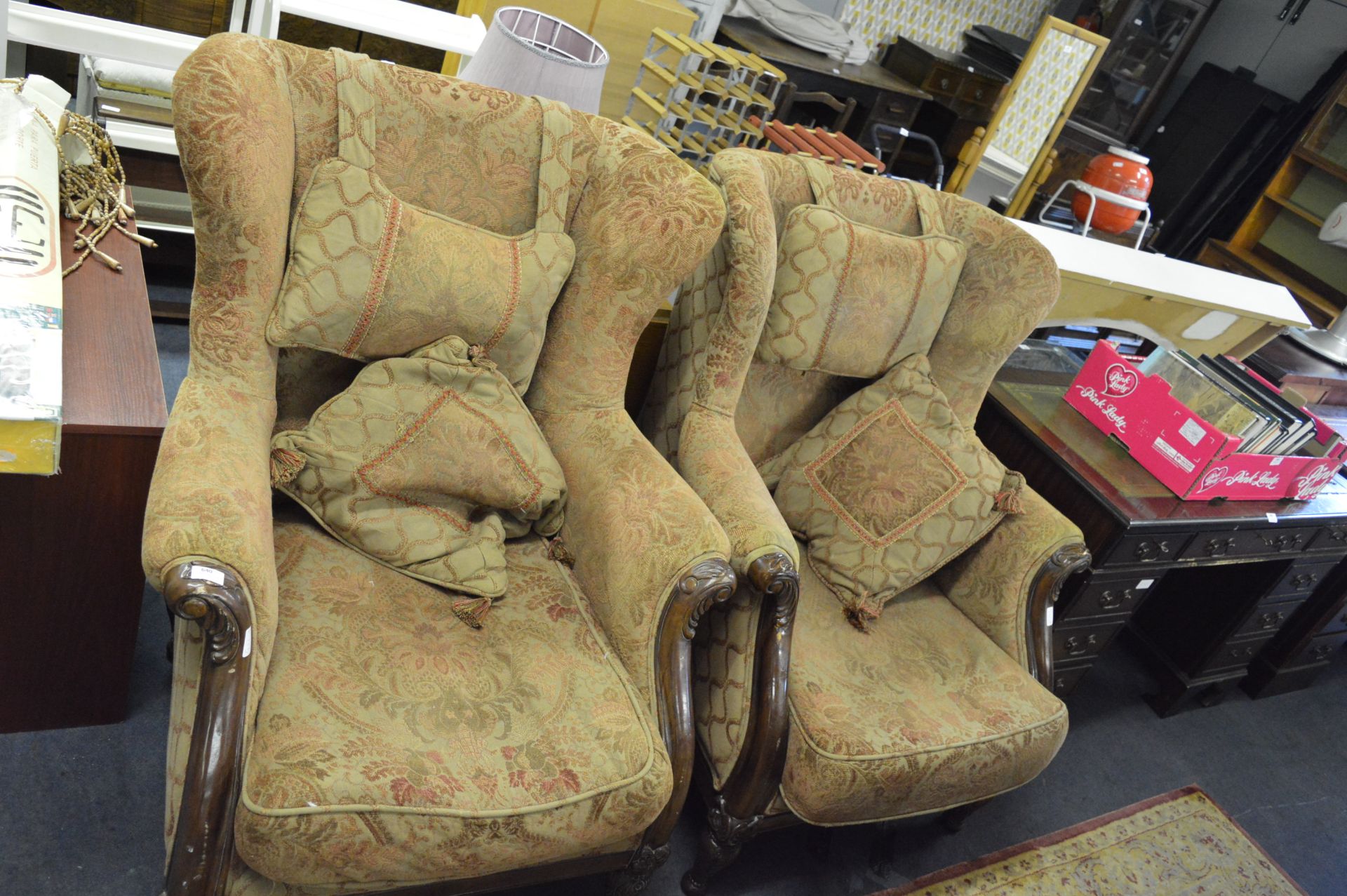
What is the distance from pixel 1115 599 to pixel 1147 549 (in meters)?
0.13

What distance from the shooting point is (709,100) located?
10.00ft

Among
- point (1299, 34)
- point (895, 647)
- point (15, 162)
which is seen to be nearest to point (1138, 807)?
point (895, 647)

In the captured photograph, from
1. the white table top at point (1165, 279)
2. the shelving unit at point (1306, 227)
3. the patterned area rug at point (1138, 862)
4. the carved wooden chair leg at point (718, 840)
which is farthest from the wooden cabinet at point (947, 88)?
the carved wooden chair leg at point (718, 840)

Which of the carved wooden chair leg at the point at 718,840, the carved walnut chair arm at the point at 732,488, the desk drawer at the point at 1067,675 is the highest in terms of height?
the carved walnut chair arm at the point at 732,488

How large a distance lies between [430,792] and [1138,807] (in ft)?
5.57

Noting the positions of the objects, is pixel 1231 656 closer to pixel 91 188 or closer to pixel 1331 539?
pixel 1331 539

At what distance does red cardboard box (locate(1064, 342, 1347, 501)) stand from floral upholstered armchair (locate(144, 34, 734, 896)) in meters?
1.08

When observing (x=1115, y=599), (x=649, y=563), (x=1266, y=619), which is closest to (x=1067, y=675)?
(x=1115, y=599)

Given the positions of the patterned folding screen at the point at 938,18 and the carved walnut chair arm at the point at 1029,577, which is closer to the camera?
the carved walnut chair arm at the point at 1029,577

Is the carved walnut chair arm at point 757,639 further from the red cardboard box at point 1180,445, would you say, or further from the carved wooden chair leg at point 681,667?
the red cardboard box at point 1180,445

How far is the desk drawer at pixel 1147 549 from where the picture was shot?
1.87m

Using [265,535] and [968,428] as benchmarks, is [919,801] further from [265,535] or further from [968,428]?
[265,535]

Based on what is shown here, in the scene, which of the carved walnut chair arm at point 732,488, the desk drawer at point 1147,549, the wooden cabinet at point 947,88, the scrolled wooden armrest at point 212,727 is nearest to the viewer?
the scrolled wooden armrest at point 212,727

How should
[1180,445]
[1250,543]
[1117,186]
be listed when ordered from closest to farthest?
[1180,445] < [1250,543] < [1117,186]
